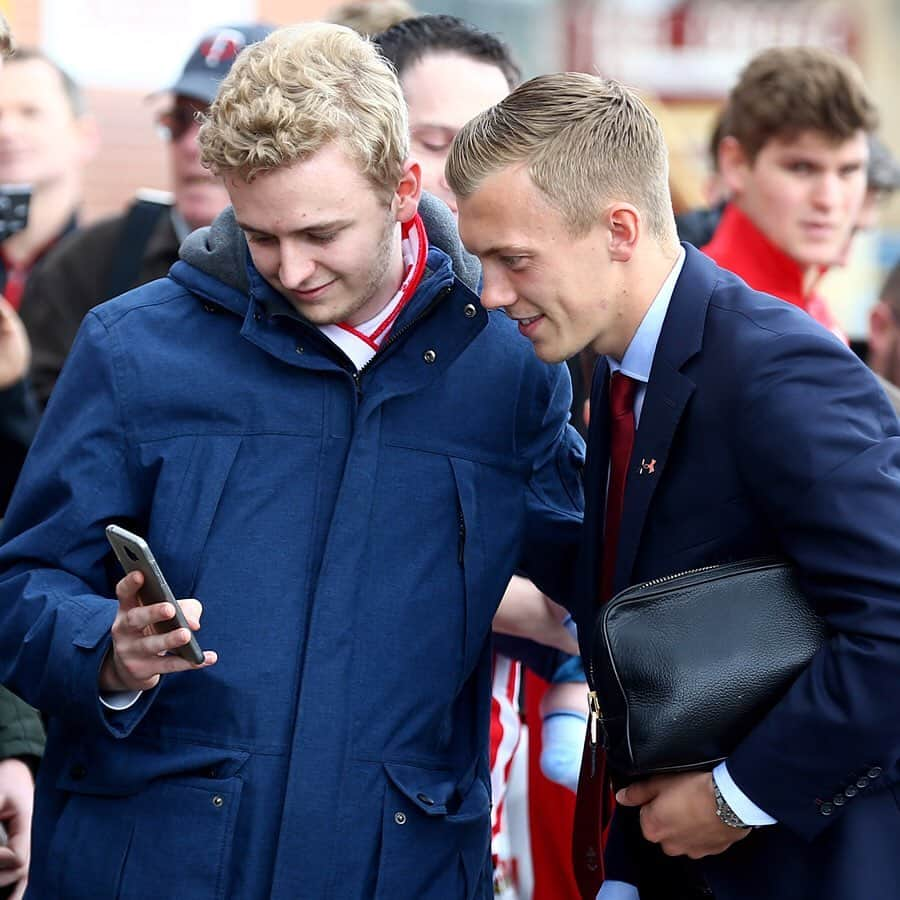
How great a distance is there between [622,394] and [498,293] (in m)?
0.26

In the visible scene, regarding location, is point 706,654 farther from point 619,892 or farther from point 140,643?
point 140,643

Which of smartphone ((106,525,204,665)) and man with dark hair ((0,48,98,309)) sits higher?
smartphone ((106,525,204,665))

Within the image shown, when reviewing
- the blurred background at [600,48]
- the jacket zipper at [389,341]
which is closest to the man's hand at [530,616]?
the jacket zipper at [389,341]

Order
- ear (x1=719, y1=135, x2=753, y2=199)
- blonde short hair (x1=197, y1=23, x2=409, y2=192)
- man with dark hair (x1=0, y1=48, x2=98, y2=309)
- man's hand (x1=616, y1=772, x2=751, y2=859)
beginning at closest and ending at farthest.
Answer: man's hand (x1=616, y1=772, x2=751, y2=859)
blonde short hair (x1=197, y1=23, x2=409, y2=192)
ear (x1=719, y1=135, x2=753, y2=199)
man with dark hair (x1=0, y1=48, x2=98, y2=309)

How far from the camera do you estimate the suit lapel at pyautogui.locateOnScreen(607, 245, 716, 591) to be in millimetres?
2604

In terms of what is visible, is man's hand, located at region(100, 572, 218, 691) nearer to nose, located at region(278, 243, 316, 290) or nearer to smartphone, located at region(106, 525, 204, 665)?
smartphone, located at region(106, 525, 204, 665)

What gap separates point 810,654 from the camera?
2.50m

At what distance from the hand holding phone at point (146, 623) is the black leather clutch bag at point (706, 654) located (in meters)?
0.61

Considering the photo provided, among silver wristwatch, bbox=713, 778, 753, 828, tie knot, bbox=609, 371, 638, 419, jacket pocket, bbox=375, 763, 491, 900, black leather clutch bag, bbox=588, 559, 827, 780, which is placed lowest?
jacket pocket, bbox=375, 763, 491, 900

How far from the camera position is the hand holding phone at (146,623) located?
2.45 meters

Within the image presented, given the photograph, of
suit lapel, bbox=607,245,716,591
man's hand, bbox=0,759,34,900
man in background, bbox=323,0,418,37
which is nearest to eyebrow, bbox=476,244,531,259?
suit lapel, bbox=607,245,716,591

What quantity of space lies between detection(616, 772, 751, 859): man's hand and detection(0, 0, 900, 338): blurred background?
4768 millimetres

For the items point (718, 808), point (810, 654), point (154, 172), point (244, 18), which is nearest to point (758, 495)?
point (810, 654)

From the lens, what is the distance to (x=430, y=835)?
2.79 meters
